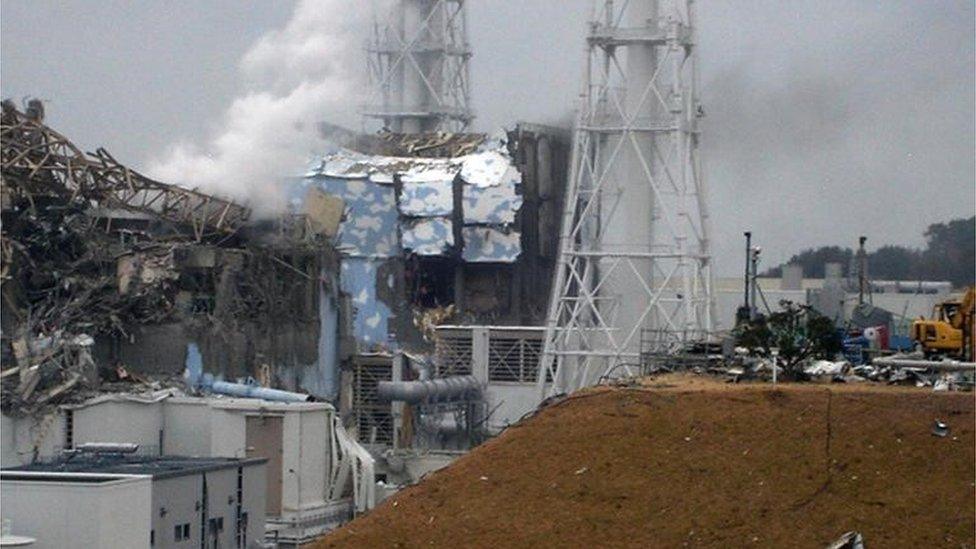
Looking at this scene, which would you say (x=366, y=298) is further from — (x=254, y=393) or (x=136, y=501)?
(x=136, y=501)

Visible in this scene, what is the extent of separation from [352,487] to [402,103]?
3889 centimetres

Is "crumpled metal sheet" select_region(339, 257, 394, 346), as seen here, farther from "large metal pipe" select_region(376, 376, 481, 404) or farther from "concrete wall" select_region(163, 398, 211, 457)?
"concrete wall" select_region(163, 398, 211, 457)

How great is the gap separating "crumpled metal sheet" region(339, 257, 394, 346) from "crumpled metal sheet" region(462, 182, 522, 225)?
12.0 feet

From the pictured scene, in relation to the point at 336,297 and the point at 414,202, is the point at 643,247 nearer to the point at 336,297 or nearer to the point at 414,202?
the point at 336,297

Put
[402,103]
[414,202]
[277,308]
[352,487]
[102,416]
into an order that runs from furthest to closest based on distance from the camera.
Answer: [402,103] < [414,202] < [277,308] < [352,487] < [102,416]

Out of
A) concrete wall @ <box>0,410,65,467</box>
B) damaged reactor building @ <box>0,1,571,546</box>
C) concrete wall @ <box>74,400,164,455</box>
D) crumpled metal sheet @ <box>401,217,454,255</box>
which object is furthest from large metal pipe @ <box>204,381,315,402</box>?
crumpled metal sheet @ <box>401,217,454,255</box>

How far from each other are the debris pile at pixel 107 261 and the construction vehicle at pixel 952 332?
20.1m

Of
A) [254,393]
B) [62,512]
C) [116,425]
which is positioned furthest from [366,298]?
[62,512]

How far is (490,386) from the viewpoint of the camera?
224 feet

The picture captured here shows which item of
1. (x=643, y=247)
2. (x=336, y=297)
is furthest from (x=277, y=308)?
(x=643, y=247)

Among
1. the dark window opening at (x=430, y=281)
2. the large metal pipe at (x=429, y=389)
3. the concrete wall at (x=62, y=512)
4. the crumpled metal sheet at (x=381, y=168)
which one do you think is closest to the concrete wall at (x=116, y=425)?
the large metal pipe at (x=429, y=389)

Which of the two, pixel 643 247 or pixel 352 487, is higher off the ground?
pixel 643 247

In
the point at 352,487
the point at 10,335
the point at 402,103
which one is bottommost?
the point at 352,487

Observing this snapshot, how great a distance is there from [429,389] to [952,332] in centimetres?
2053
